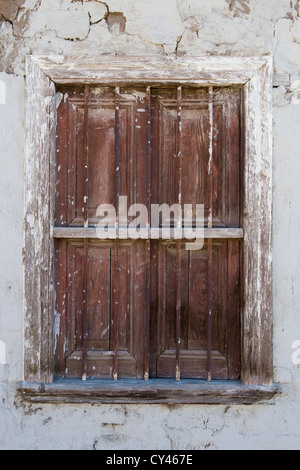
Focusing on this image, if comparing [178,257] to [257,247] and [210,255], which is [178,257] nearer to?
[210,255]

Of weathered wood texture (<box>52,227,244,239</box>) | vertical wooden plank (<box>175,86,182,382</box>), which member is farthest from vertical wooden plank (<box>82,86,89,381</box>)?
vertical wooden plank (<box>175,86,182,382</box>)

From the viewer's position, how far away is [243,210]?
7.82 ft

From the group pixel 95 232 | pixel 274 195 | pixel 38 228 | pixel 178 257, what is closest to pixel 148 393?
pixel 178 257

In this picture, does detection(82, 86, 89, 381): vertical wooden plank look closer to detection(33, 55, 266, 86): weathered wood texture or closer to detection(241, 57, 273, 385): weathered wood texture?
detection(33, 55, 266, 86): weathered wood texture

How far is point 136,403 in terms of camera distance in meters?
2.37

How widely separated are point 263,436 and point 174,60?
1.79 m

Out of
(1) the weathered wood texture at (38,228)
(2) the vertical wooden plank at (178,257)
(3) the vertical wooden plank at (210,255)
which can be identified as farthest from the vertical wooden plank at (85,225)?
(3) the vertical wooden plank at (210,255)

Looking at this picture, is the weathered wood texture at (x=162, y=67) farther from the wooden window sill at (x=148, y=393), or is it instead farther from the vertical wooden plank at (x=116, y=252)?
the wooden window sill at (x=148, y=393)

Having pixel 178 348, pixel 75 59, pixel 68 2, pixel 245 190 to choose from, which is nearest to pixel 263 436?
pixel 178 348

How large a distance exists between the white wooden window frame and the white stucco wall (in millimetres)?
51

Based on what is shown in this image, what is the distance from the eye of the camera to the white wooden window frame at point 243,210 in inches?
92.6

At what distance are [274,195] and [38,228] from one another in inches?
43.7

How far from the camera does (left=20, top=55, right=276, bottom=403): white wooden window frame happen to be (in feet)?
7.72

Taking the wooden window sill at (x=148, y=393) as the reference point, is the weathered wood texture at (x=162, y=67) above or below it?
above
